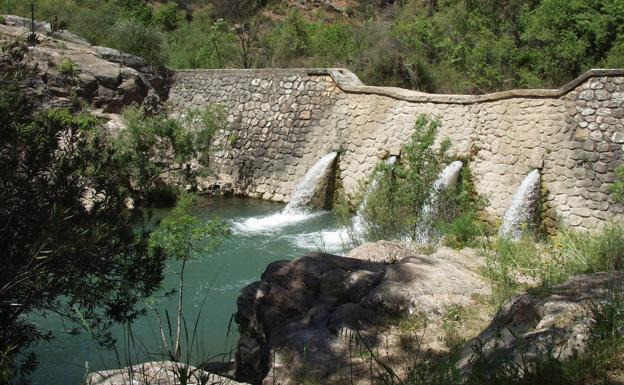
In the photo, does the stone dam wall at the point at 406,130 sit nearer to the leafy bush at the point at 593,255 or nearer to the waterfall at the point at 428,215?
the waterfall at the point at 428,215

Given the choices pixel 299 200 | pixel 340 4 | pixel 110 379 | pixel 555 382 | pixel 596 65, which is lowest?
pixel 299 200

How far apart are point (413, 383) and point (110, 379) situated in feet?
5.25

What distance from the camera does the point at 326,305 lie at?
4.74 m

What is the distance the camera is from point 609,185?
9.48m

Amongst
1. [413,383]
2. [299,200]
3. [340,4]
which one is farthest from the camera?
[340,4]

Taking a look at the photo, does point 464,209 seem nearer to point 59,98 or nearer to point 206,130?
point 206,130

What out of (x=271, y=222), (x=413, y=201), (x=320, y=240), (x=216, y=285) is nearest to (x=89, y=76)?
(x=271, y=222)

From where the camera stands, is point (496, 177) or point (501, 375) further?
point (496, 177)

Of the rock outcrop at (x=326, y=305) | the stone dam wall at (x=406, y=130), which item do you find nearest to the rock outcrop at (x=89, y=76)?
the stone dam wall at (x=406, y=130)

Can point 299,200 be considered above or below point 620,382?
below

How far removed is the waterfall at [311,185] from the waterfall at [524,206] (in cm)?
447

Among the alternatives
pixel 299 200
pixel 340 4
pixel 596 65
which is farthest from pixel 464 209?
pixel 340 4

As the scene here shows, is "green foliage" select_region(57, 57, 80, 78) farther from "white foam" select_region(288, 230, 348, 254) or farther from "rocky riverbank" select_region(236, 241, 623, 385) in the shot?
"rocky riverbank" select_region(236, 241, 623, 385)

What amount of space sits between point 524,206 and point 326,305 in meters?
6.56
